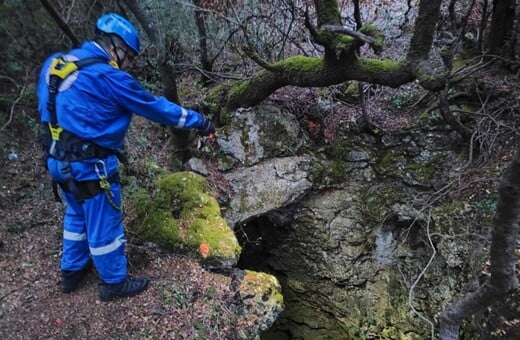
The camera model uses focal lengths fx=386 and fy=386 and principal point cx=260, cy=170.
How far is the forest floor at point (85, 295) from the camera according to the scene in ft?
10.5

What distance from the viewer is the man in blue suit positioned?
2967 mm

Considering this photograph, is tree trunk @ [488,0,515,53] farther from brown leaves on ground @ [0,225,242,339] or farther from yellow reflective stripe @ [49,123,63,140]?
yellow reflective stripe @ [49,123,63,140]

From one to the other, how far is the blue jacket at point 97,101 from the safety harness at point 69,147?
0.15 ft

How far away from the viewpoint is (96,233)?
319cm

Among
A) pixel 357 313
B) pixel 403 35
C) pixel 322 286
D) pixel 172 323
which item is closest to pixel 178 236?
pixel 172 323

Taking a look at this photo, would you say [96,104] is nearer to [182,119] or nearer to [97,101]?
[97,101]

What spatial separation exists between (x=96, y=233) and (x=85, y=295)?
70cm

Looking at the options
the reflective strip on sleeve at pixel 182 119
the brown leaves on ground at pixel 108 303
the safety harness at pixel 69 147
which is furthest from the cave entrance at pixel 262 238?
the safety harness at pixel 69 147

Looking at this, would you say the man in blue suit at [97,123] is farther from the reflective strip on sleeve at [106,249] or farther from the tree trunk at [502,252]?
the tree trunk at [502,252]

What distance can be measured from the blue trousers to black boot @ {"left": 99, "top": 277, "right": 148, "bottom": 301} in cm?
5

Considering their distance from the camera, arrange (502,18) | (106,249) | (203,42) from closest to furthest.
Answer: (106,249) → (502,18) → (203,42)

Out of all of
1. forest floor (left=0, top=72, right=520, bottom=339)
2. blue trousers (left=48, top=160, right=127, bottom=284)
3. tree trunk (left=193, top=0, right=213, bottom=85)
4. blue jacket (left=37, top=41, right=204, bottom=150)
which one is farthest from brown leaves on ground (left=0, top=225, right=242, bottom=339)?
tree trunk (left=193, top=0, right=213, bottom=85)

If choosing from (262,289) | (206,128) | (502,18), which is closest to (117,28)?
(206,128)

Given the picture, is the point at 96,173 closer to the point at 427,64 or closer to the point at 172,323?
the point at 172,323
